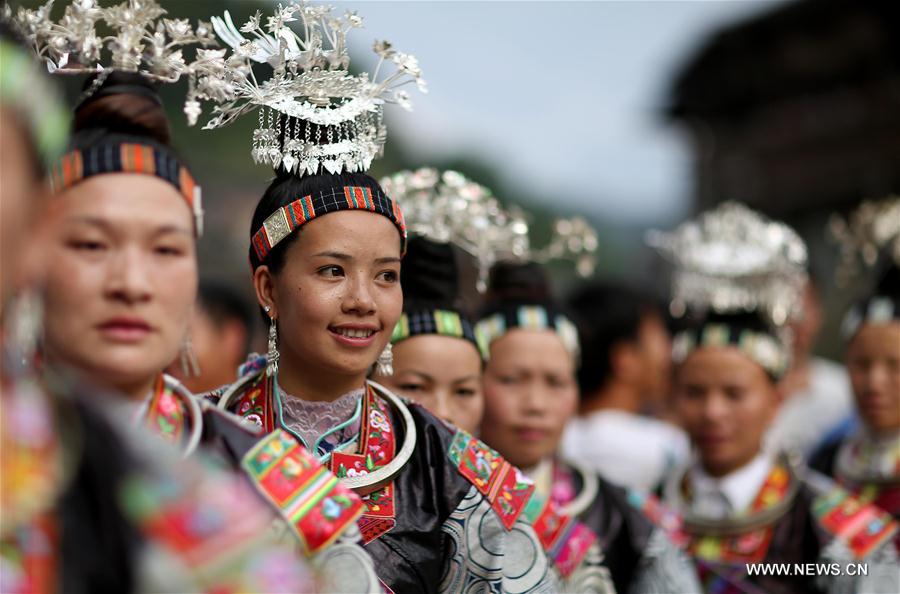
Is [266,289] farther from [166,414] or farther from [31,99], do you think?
[31,99]

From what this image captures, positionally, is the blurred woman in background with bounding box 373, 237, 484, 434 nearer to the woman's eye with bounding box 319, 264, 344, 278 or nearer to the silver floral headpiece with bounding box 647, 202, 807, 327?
the woman's eye with bounding box 319, 264, 344, 278

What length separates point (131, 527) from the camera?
1.55m

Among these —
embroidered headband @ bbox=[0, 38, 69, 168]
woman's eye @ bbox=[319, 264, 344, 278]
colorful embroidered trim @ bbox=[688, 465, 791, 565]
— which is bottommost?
colorful embroidered trim @ bbox=[688, 465, 791, 565]

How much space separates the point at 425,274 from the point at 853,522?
202 cm

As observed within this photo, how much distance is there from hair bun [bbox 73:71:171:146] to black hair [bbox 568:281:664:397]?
365 cm

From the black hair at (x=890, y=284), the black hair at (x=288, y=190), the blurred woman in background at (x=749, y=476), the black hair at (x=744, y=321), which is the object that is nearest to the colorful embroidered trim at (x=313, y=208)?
the black hair at (x=288, y=190)

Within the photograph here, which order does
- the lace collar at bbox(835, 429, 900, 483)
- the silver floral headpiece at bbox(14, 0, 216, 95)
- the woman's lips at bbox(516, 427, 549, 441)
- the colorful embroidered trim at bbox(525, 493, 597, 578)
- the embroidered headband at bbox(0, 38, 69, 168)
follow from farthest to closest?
the lace collar at bbox(835, 429, 900, 483) < the woman's lips at bbox(516, 427, 549, 441) < the colorful embroidered trim at bbox(525, 493, 597, 578) < the silver floral headpiece at bbox(14, 0, 216, 95) < the embroidered headband at bbox(0, 38, 69, 168)

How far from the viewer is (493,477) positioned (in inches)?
118

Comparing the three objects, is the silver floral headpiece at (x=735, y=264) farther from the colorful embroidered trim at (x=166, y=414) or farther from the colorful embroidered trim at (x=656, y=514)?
the colorful embroidered trim at (x=166, y=414)

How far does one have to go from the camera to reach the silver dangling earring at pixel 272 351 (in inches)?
116

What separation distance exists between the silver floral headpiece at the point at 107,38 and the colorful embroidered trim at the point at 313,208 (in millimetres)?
507

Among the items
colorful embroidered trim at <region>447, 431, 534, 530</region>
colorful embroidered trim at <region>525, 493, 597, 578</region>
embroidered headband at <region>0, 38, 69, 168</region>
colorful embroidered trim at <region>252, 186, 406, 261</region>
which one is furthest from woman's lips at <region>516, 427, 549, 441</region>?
embroidered headband at <region>0, 38, 69, 168</region>

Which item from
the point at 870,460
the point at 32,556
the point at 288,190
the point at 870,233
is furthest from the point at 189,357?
the point at 870,233

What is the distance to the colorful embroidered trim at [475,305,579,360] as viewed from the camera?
4254 mm
